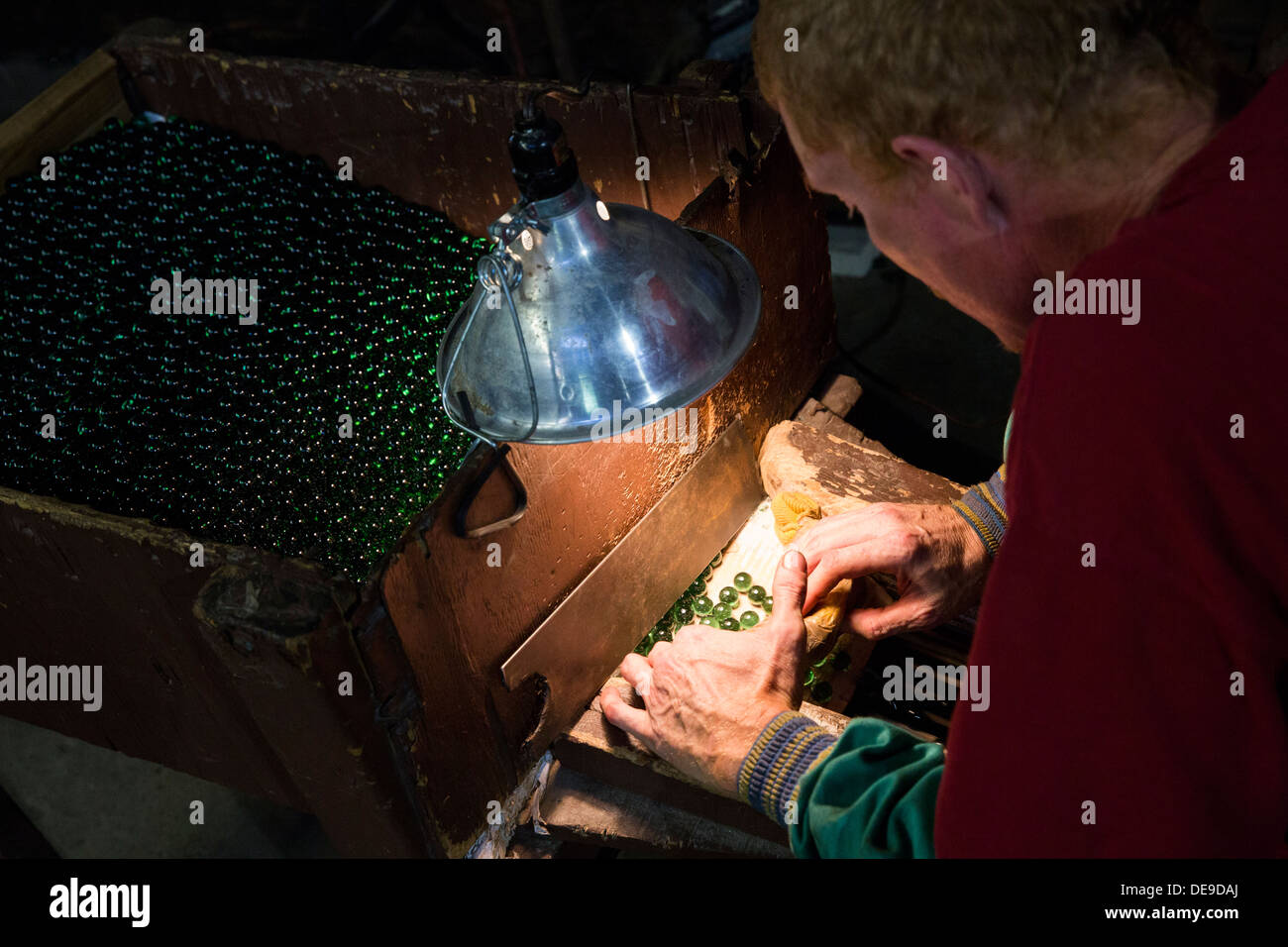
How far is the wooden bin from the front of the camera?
5.36 ft

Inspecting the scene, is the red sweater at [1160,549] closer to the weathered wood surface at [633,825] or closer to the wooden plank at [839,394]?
the weathered wood surface at [633,825]

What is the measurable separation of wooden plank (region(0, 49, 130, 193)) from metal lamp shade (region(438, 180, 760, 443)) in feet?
8.95

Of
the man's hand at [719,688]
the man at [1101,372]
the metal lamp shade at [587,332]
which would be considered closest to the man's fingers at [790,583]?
the man's hand at [719,688]

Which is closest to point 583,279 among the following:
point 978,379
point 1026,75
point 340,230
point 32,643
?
point 1026,75

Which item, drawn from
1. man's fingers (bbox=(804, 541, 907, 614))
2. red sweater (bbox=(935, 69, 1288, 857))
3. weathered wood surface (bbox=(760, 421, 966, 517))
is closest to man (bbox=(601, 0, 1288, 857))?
red sweater (bbox=(935, 69, 1288, 857))

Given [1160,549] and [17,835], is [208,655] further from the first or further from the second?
[1160,549]

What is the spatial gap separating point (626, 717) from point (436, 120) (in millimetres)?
Result: 1830

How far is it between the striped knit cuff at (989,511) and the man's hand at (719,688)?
38cm

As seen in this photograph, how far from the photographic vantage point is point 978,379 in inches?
183

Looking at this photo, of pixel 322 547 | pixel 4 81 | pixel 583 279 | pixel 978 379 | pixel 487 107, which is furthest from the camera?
pixel 4 81

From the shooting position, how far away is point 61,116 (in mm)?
3422

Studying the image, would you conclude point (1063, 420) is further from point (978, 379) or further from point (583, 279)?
point (978, 379)

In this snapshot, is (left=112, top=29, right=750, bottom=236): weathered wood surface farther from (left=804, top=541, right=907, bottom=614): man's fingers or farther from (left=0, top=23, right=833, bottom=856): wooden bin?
(left=804, top=541, right=907, bottom=614): man's fingers
